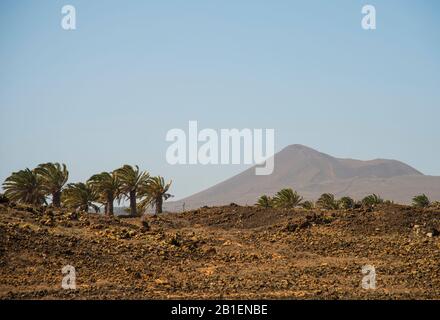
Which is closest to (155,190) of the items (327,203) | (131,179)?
(131,179)

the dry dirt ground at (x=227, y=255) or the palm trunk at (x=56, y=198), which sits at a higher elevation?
the palm trunk at (x=56, y=198)

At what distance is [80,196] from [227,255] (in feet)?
72.8

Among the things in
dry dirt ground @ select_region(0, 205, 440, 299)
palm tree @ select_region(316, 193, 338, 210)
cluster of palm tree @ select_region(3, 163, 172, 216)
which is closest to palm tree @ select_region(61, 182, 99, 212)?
cluster of palm tree @ select_region(3, 163, 172, 216)

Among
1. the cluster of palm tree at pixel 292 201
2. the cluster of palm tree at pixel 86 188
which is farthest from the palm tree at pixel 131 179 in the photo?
the cluster of palm tree at pixel 292 201

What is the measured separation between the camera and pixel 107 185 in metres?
44.2

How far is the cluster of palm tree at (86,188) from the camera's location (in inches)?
1623

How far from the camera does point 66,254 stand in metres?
22.7

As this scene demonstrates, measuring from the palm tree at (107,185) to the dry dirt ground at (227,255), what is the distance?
1089cm

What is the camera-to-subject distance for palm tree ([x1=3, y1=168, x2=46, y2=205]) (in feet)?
135

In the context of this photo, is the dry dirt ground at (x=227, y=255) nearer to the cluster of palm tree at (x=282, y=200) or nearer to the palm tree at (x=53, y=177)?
the palm tree at (x=53, y=177)

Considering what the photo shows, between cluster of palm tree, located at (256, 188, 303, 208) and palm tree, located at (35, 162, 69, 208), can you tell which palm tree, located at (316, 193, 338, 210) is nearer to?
cluster of palm tree, located at (256, 188, 303, 208)

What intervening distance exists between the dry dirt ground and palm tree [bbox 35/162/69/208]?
10053mm
